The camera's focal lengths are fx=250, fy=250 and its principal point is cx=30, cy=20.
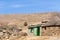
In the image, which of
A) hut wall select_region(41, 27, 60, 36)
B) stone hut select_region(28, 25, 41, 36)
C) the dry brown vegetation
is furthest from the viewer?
the dry brown vegetation

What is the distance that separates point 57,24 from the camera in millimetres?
30297

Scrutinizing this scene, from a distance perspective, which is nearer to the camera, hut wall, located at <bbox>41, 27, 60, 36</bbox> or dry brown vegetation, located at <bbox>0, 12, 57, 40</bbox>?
hut wall, located at <bbox>41, 27, 60, 36</bbox>

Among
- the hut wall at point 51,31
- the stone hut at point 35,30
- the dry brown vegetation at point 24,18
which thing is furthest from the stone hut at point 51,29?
the dry brown vegetation at point 24,18

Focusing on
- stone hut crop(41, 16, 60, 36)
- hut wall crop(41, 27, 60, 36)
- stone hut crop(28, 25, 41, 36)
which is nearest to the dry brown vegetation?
stone hut crop(28, 25, 41, 36)

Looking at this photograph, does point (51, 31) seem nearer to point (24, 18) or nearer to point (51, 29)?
point (51, 29)

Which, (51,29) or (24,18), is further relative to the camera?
(24,18)

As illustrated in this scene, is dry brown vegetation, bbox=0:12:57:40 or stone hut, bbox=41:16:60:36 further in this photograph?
dry brown vegetation, bbox=0:12:57:40

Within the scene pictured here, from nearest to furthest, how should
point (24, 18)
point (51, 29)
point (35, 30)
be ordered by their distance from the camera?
point (51, 29) → point (35, 30) → point (24, 18)

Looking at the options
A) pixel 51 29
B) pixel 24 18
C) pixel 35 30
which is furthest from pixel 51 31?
pixel 24 18

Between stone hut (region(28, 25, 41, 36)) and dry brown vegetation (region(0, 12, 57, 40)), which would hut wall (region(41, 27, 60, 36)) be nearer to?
stone hut (region(28, 25, 41, 36))

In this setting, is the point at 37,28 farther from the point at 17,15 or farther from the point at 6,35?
the point at 17,15

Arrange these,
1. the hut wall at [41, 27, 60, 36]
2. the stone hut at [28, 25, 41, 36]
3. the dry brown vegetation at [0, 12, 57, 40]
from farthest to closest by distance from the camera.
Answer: the dry brown vegetation at [0, 12, 57, 40] < the stone hut at [28, 25, 41, 36] < the hut wall at [41, 27, 60, 36]

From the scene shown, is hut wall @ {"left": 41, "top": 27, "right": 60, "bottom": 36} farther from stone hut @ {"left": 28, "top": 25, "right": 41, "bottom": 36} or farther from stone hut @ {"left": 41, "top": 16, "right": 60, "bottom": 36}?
stone hut @ {"left": 28, "top": 25, "right": 41, "bottom": 36}

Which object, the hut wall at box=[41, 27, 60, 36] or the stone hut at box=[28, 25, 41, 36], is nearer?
the hut wall at box=[41, 27, 60, 36]
